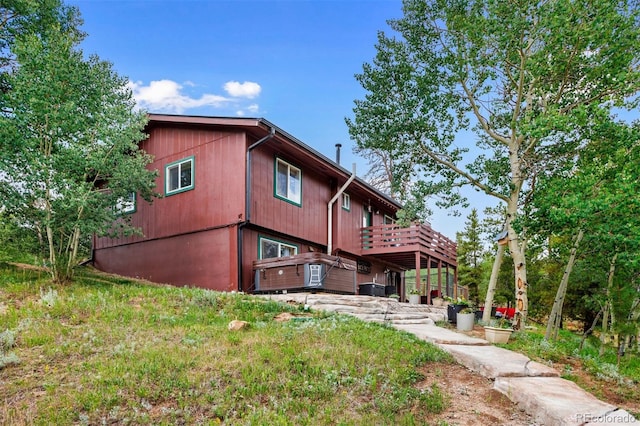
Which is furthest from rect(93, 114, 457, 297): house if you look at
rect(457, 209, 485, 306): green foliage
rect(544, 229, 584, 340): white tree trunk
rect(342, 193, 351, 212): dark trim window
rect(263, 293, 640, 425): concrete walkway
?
rect(457, 209, 485, 306): green foliage

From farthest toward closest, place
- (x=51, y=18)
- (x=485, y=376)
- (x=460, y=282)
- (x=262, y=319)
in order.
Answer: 1. (x=460, y=282)
2. (x=51, y=18)
3. (x=262, y=319)
4. (x=485, y=376)

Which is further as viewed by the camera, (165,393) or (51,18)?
(51,18)

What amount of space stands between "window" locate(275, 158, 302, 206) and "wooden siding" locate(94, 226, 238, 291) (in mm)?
2284

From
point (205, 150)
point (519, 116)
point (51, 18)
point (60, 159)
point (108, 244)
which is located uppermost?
point (51, 18)

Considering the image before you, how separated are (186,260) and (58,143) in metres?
4.61

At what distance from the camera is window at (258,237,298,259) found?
42.0 ft

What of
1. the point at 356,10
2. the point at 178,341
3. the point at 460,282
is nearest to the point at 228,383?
the point at 178,341

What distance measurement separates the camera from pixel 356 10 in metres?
12.3

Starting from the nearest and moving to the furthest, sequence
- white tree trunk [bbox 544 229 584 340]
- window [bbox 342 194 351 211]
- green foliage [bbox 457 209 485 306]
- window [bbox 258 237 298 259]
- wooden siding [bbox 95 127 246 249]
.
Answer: white tree trunk [bbox 544 229 584 340] → wooden siding [bbox 95 127 246 249] → window [bbox 258 237 298 259] → window [bbox 342 194 351 211] → green foliage [bbox 457 209 485 306]

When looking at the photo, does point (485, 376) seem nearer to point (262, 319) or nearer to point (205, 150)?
point (262, 319)

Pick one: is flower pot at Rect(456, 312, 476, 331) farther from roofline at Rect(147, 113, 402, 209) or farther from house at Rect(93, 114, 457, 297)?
roofline at Rect(147, 113, 402, 209)

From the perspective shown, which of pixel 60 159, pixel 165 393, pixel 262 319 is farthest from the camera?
pixel 60 159

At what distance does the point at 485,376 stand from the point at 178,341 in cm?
404

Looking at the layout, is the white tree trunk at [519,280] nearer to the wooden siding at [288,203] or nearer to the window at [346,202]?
the wooden siding at [288,203]
